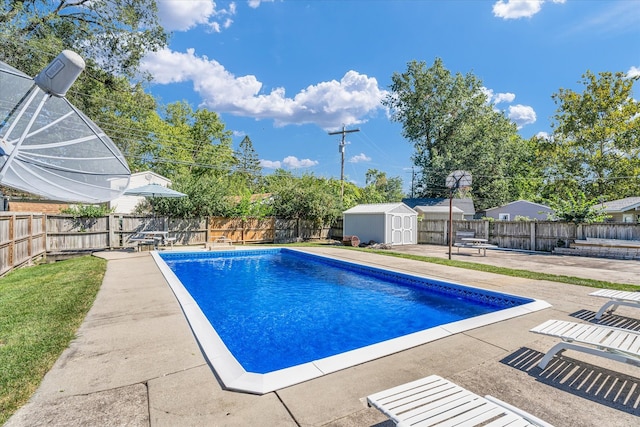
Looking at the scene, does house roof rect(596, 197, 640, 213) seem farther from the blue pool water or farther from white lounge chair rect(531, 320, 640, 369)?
white lounge chair rect(531, 320, 640, 369)

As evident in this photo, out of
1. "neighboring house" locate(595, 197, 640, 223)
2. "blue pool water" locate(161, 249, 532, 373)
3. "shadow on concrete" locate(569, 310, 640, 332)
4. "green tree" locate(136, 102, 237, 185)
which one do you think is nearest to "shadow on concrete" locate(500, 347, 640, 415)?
"shadow on concrete" locate(569, 310, 640, 332)

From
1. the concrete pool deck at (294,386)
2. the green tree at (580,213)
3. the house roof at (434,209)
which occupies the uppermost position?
the house roof at (434,209)

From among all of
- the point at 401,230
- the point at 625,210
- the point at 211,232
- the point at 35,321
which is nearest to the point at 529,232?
the point at 401,230

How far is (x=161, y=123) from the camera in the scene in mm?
35094

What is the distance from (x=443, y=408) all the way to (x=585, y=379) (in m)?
1.95

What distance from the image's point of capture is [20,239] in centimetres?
886

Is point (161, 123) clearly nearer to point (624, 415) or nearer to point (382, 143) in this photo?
point (382, 143)

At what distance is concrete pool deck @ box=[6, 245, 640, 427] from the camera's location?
2.33m

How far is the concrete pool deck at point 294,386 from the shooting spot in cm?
233

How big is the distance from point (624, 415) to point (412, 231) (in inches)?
673

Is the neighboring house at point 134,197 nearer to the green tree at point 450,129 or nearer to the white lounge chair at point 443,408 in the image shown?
the white lounge chair at point 443,408

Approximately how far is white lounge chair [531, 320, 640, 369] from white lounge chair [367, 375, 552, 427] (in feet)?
5.15

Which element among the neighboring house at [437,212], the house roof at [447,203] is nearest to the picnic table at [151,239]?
the neighboring house at [437,212]

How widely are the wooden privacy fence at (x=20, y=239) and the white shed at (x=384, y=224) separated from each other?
1436 centimetres
